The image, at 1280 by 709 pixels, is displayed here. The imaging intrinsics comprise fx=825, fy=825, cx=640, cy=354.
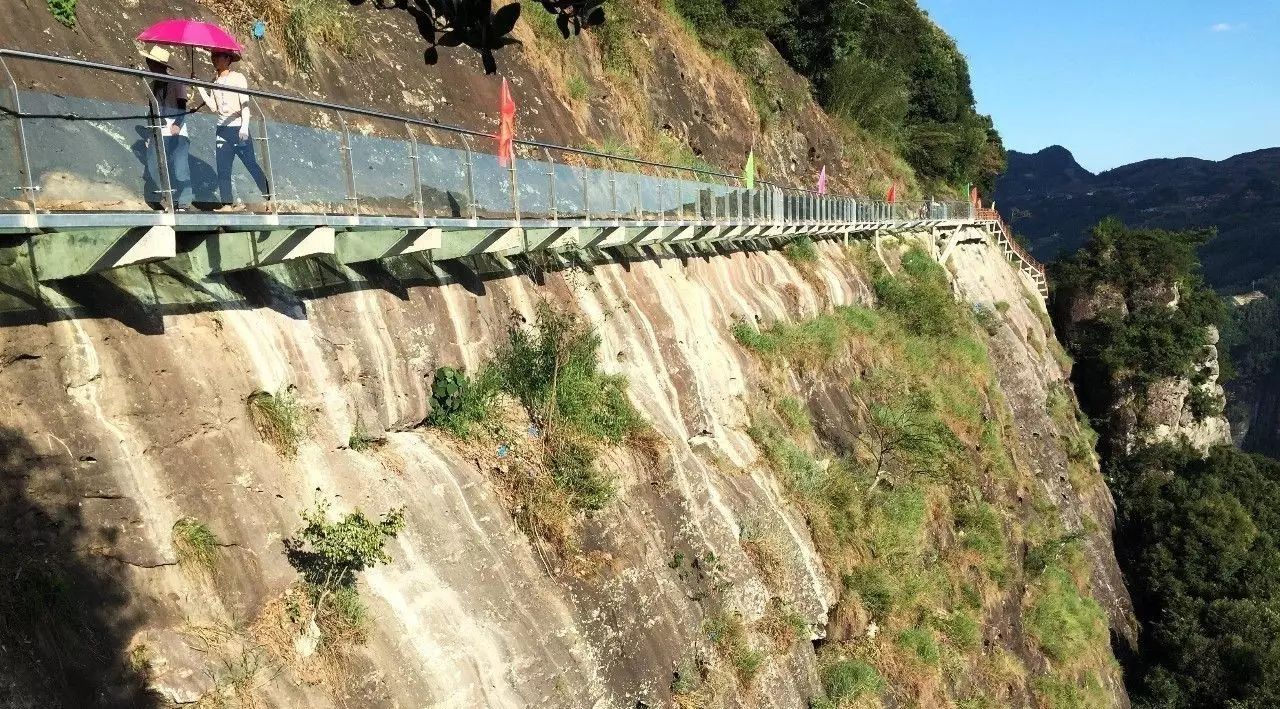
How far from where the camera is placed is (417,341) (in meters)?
7.89

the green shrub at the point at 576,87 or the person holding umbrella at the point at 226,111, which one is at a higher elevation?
the green shrub at the point at 576,87

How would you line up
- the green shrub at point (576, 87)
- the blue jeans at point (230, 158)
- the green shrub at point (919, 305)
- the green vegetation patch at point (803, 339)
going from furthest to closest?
the green shrub at point (919, 305)
the green shrub at point (576, 87)
the green vegetation patch at point (803, 339)
the blue jeans at point (230, 158)

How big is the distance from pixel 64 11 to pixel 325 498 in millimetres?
5422

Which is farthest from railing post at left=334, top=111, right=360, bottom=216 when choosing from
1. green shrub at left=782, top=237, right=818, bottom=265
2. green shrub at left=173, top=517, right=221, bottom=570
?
green shrub at left=782, top=237, right=818, bottom=265

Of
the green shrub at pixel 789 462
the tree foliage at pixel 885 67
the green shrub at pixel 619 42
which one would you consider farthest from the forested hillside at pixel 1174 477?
the green shrub at pixel 619 42

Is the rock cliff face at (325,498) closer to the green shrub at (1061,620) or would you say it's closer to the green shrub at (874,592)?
the green shrub at (874,592)

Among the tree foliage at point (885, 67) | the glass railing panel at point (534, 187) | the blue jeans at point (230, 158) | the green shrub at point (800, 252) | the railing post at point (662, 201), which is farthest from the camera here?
the tree foliage at point (885, 67)

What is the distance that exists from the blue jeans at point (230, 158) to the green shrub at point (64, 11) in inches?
137

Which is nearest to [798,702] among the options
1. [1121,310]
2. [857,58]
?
[857,58]

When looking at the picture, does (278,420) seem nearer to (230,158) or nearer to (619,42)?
(230,158)

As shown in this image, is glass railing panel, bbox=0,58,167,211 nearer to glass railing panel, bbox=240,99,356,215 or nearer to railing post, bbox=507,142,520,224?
glass railing panel, bbox=240,99,356,215

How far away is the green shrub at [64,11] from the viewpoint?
25.0 feet

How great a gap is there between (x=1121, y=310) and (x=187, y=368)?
4352cm

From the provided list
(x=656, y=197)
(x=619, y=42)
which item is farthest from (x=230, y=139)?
(x=619, y=42)
